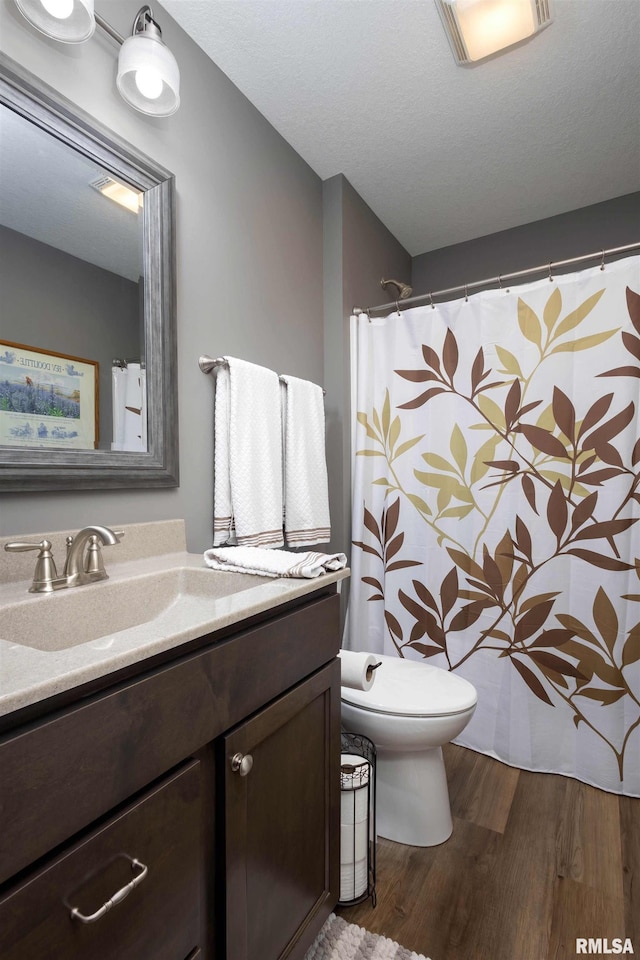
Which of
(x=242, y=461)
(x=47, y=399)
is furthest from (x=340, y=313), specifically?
(x=47, y=399)

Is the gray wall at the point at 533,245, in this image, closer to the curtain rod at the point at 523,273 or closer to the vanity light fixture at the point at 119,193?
the curtain rod at the point at 523,273

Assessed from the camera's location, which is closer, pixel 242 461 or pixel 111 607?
pixel 111 607

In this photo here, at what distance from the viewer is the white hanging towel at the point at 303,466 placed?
1.73 meters

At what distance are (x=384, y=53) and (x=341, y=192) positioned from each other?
0.60 metres

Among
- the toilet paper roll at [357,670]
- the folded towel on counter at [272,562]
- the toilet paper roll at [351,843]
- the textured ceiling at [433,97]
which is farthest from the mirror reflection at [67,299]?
the toilet paper roll at [351,843]

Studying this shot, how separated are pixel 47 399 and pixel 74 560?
0.36 meters

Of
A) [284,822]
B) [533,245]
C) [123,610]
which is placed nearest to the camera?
[284,822]

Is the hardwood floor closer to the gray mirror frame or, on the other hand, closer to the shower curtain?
the shower curtain

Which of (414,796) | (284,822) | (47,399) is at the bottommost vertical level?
(414,796)

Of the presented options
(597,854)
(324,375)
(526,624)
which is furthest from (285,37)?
(597,854)

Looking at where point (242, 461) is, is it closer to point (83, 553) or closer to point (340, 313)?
point (83, 553)

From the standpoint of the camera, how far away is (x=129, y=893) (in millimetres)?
601

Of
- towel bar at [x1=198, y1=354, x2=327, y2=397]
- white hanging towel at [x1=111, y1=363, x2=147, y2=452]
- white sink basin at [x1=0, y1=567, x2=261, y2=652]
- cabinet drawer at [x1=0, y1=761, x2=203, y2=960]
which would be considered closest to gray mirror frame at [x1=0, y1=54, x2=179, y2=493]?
white hanging towel at [x1=111, y1=363, x2=147, y2=452]

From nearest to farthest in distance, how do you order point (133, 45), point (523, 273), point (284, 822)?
point (284, 822), point (133, 45), point (523, 273)
